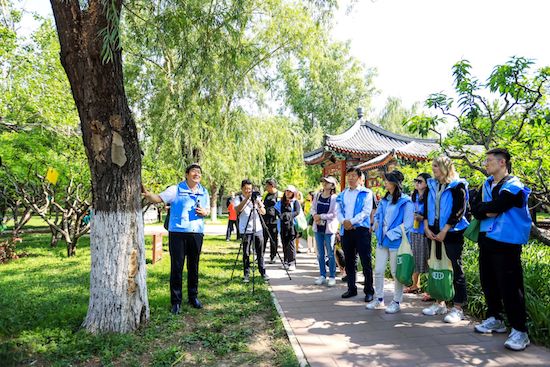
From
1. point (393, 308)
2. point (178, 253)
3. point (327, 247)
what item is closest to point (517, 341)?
point (393, 308)

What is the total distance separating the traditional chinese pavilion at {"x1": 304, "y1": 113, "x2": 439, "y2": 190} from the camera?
35.7ft

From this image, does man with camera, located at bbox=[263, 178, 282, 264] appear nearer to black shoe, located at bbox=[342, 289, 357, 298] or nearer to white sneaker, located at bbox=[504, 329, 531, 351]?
black shoe, located at bbox=[342, 289, 357, 298]

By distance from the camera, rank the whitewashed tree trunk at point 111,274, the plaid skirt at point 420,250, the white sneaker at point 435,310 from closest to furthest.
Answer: the whitewashed tree trunk at point 111,274, the white sneaker at point 435,310, the plaid skirt at point 420,250

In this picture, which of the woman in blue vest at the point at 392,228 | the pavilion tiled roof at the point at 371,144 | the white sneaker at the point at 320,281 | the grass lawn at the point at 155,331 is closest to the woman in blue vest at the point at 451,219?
the woman in blue vest at the point at 392,228

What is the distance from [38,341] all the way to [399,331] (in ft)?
11.2

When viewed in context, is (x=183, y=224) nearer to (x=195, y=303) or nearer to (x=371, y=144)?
(x=195, y=303)

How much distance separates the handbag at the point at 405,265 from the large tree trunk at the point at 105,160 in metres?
2.75

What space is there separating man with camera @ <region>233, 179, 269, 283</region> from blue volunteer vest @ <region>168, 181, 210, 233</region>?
112 centimetres

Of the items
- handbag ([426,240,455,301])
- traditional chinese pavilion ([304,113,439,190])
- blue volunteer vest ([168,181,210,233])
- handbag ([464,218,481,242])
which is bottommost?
handbag ([426,240,455,301])

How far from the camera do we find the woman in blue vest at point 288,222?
22.9 feet

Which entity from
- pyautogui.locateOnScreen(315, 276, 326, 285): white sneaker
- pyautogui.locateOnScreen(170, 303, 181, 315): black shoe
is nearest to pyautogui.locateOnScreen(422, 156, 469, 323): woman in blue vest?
pyautogui.locateOnScreen(315, 276, 326, 285): white sneaker

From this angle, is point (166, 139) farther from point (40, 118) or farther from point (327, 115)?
point (327, 115)

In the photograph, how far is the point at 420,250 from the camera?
514 centimetres

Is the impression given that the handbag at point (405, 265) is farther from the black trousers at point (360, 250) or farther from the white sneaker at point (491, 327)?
the white sneaker at point (491, 327)
